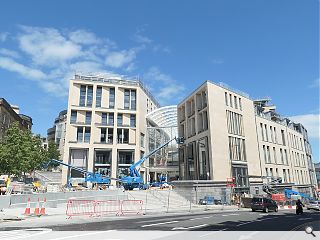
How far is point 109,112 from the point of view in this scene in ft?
210

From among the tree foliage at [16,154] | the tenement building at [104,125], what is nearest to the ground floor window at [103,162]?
the tenement building at [104,125]

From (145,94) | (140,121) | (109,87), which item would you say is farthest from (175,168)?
(109,87)

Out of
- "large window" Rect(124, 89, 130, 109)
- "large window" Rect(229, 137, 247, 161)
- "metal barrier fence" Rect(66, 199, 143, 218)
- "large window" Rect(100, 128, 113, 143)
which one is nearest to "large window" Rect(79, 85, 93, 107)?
"large window" Rect(100, 128, 113, 143)

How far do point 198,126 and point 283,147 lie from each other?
26.9 m

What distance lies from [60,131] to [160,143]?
54449 mm

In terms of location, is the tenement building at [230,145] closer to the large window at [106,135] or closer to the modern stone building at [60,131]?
the large window at [106,135]

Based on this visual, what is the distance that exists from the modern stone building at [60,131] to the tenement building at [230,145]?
64607 mm

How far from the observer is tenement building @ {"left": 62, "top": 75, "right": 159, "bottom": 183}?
60.0 metres

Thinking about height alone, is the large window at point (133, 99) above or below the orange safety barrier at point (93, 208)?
above

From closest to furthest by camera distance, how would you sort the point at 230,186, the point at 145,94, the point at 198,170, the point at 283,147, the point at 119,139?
the point at 230,186 < the point at 198,170 < the point at 119,139 < the point at 283,147 < the point at 145,94

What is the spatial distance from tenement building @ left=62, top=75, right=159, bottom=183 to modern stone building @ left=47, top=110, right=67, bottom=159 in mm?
53691

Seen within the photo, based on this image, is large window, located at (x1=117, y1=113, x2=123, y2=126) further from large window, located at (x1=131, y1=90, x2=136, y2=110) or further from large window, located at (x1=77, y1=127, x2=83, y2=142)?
large window, located at (x1=77, y1=127, x2=83, y2=142)

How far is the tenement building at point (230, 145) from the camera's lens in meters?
47.8

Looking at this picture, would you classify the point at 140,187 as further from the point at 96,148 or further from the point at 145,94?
the point at 145,94
